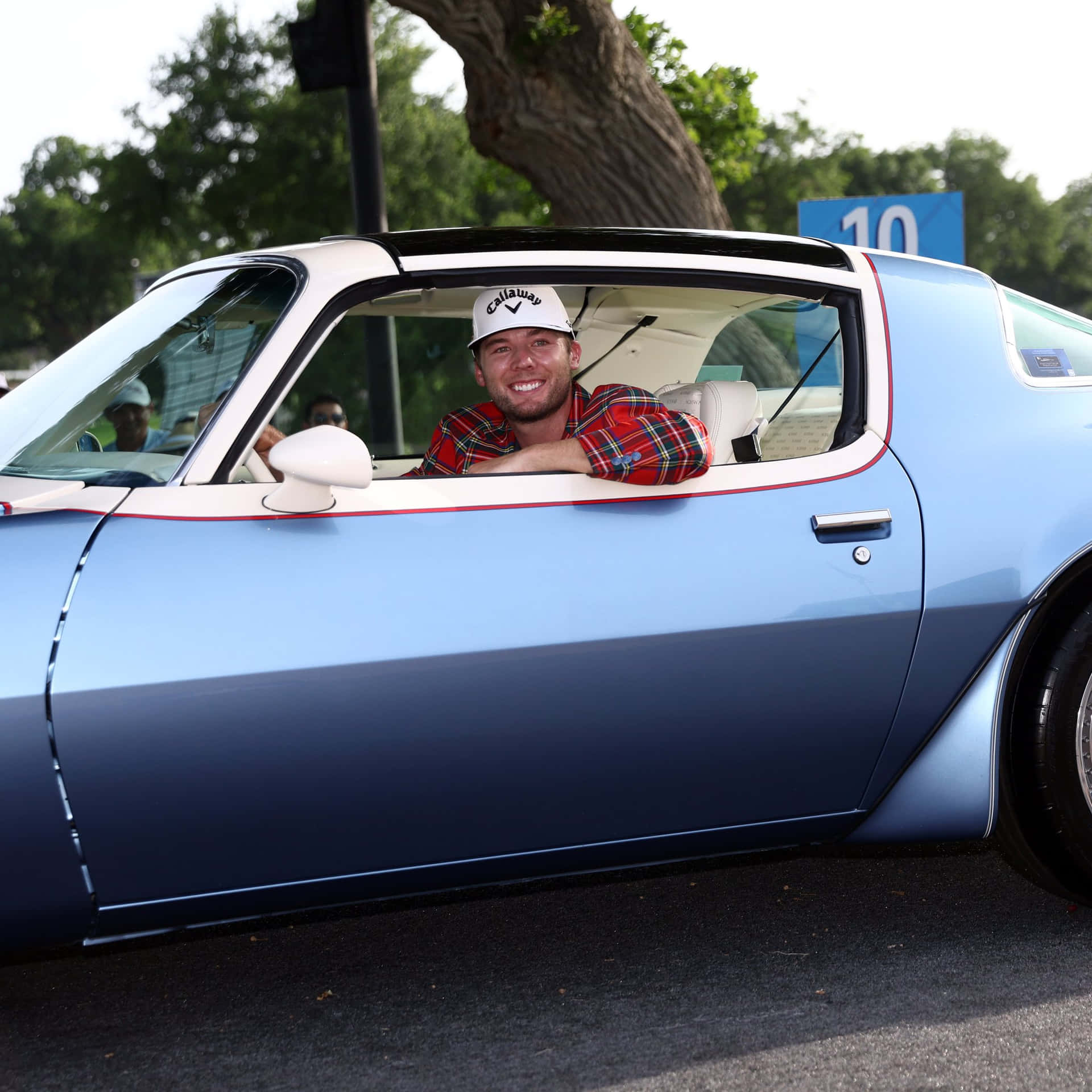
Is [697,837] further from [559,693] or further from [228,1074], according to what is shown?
[228,1074]

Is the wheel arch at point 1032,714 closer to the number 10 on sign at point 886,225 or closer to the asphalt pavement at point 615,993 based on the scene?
the asphalt pavement at point 615,993

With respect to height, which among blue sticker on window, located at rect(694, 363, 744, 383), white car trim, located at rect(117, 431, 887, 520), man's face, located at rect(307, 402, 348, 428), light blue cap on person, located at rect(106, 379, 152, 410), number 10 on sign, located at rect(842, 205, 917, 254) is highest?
number 10 on sign, located at rect(842, 205, 917, 254)

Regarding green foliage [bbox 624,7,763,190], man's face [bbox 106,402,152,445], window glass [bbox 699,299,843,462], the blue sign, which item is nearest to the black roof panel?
window glass [bbox 699,299,843,462]

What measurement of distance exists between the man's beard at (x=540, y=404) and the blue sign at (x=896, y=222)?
5468mm

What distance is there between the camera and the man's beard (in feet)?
11.2

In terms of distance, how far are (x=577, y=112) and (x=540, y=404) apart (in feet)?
20.5

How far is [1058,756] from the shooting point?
121 inches

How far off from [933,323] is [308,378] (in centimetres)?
865

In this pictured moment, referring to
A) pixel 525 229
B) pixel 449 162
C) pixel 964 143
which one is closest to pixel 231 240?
pixel 449 162

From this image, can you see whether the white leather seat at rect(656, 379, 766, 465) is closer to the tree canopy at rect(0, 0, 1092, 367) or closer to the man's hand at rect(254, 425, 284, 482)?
the man's hand at rect(254, 425, 284, 482)

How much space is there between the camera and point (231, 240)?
33.9 meters

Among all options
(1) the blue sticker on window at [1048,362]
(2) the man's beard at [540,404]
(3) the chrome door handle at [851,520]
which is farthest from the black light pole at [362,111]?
(3) the chrome door handle at [851,520]

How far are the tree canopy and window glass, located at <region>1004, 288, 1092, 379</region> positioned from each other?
624 cm

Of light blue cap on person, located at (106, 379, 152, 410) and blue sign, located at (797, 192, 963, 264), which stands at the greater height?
blue sign, located at (797, 192, 963, 264)
